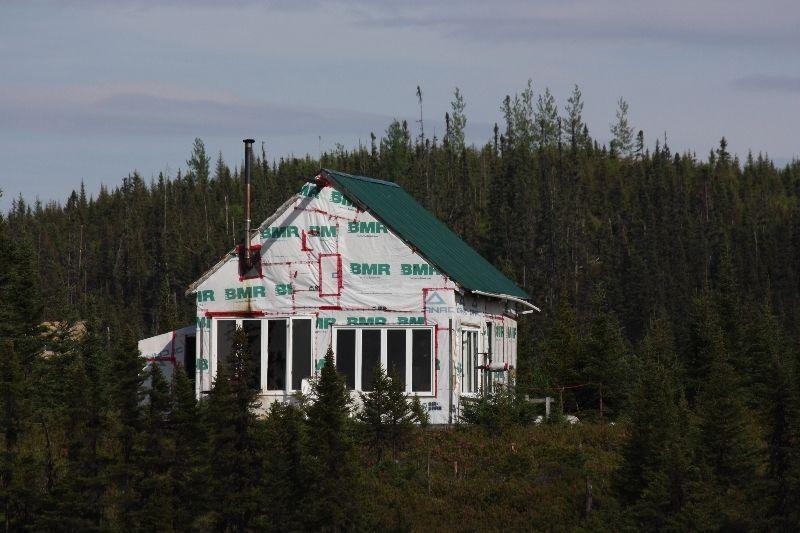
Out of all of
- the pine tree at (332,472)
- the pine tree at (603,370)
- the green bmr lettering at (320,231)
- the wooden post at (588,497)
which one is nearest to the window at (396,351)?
the green bmr lettering at (320,231)

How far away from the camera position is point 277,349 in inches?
1256

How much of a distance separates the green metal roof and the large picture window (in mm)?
3430

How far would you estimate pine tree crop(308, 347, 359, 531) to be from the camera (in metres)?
21.3

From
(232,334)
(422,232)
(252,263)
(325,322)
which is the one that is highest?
(422,232)

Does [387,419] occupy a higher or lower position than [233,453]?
higher

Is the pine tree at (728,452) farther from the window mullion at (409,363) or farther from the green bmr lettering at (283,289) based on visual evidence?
the green bmr lettering at (283,289)

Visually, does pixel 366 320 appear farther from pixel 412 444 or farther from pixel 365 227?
pixel 412 444

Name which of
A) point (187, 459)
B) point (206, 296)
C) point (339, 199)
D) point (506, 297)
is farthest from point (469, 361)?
point (187, 459)

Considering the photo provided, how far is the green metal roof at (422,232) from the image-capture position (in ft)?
104

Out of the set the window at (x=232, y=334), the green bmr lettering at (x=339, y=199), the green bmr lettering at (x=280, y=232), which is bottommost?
the window at (x=232, y=334)

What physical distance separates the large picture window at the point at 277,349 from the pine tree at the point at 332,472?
935 cm

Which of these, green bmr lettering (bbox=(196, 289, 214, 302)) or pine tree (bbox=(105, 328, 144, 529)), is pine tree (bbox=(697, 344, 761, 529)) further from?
green bmr lettering (bbox=(196, 289, 214, 302))

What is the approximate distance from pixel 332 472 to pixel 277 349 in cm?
1057

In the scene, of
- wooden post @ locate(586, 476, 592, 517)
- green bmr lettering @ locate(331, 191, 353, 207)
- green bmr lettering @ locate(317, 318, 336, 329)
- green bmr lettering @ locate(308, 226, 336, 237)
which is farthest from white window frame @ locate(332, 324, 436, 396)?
wooden post @ locate(586, 476, 592, 517)
